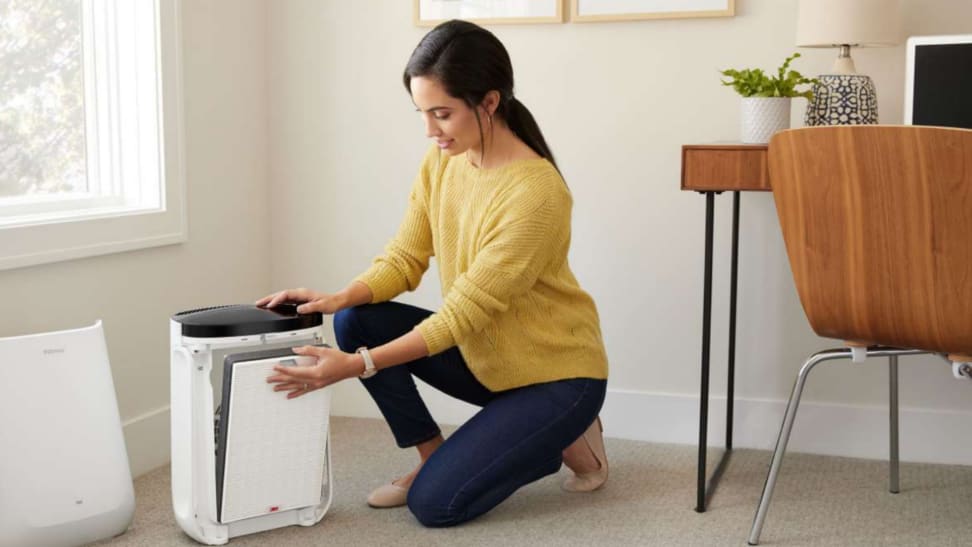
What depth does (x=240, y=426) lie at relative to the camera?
6.81 feet

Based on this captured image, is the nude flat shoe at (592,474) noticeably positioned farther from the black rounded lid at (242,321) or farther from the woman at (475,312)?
the black rounded lid at (242,321)

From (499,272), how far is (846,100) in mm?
881

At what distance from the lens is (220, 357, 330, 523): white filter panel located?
6.78 feet

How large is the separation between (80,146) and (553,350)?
1157 millimetres

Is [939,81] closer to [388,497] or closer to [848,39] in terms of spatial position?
Result: [848,39]

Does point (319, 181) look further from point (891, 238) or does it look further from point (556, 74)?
point (891, 238)

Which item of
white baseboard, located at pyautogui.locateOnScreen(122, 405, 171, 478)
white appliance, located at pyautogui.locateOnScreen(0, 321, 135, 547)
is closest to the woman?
white appliance, located at pyautogui.locateOnScreen(0, 321, 135, 547)

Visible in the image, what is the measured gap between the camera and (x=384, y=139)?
3066 millimetres

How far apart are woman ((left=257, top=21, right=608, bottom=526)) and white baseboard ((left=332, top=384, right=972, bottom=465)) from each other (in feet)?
2.09

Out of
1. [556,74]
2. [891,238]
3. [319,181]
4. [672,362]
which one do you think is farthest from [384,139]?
[891,238]

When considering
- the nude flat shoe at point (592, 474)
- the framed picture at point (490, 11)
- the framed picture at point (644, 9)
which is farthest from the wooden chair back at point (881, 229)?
the framed picture at point (490, 11)

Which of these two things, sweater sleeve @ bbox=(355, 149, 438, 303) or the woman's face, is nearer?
the woman's face

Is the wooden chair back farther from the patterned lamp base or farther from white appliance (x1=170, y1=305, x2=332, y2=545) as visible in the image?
white appliance (x1=170, y1=305, x2=332, y2=545)

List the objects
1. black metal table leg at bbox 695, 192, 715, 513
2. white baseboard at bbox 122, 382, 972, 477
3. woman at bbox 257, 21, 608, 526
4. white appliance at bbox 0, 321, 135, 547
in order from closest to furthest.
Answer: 1. white appliance at bbox 0, 321, 135, 547
2. woman at bbox 257, 21, 608, 526
3. black metal table leg at bbox 695, 192, 715, 513
4. white baseboard at bbox 122, 382, 972, 477
